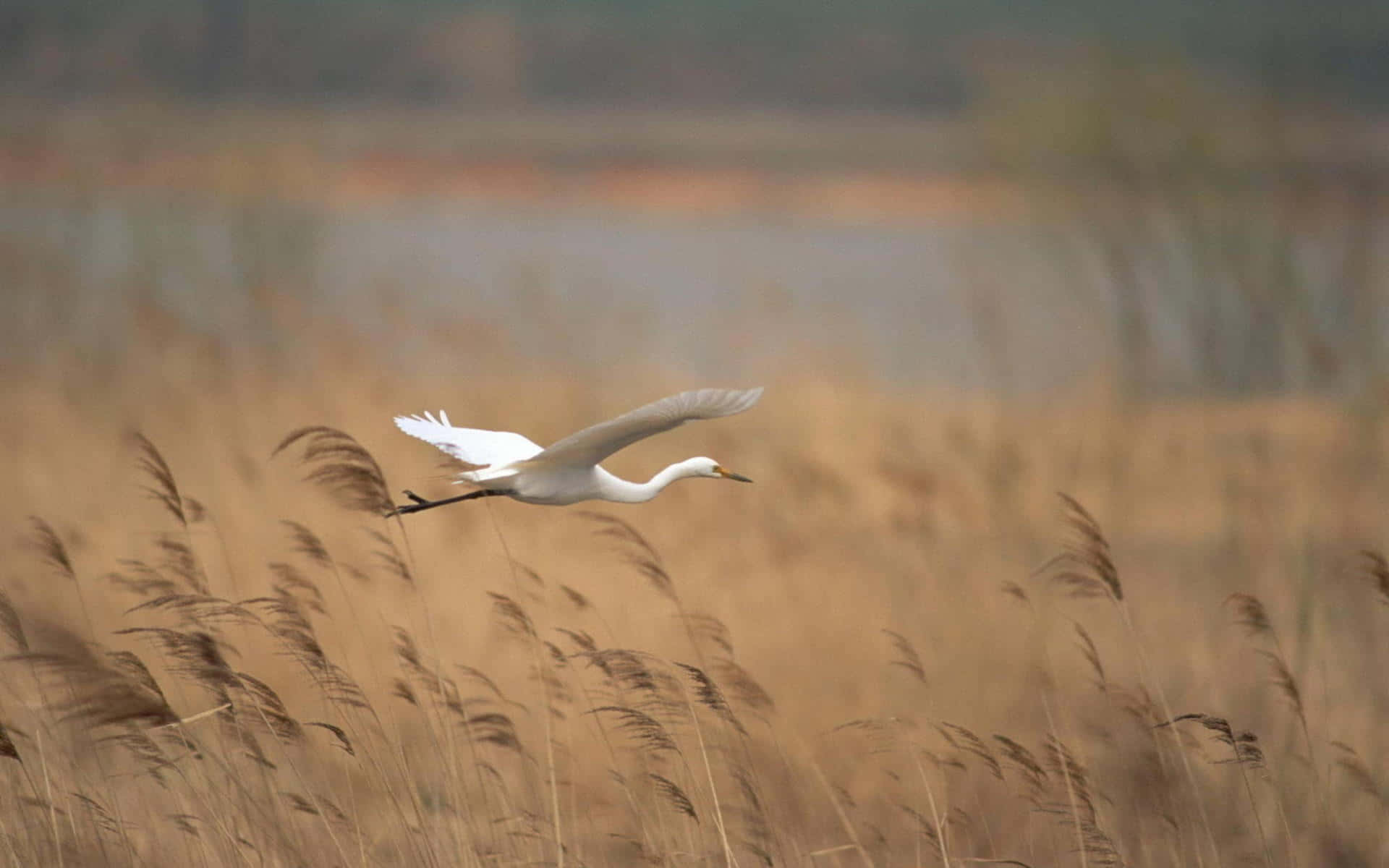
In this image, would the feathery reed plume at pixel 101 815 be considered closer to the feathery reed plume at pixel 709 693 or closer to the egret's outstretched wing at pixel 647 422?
the feathery reed plume at pixel 709 693

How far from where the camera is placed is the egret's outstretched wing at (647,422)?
1.28 meters

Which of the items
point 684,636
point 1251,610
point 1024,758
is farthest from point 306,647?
point 684,636

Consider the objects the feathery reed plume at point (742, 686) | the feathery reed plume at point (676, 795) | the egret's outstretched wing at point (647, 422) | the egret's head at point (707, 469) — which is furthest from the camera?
the feathery reed plume at point (742, 686)

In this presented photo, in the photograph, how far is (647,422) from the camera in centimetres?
130

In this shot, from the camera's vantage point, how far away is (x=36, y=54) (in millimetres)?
10461

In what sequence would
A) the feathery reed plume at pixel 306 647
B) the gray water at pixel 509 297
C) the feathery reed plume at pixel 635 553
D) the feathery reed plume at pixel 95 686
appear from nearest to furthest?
the feathery reed plume at pixel 95 686
the feathery reed plume at pixel 306 647
the feathery reed plume at pixel 635 553
the gray water at pixel 509 297

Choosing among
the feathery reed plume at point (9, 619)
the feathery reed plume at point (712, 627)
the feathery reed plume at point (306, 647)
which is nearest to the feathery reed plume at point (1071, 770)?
the feathery reed plume at point (712, 627)

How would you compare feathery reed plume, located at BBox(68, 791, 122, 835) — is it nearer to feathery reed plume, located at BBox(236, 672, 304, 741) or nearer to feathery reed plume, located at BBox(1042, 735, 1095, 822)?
feathery reed plume, located at BBox(236, 672, 304, 741)

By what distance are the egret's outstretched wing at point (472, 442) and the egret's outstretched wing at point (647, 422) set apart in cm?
14

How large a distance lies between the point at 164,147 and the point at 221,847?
852 centimetres

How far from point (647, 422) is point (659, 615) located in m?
4.96

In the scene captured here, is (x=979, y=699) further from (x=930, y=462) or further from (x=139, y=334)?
(x=139, y=334)

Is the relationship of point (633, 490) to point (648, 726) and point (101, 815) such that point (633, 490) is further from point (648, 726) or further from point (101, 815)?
point (101, 815)

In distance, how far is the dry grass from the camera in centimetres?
265
